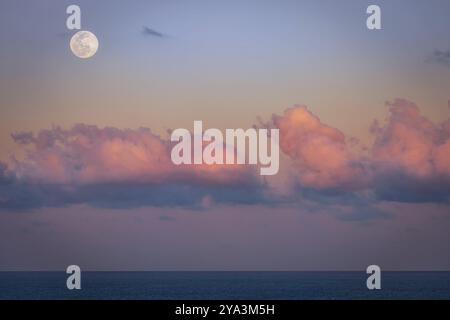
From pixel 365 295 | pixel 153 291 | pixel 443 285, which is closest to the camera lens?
pixel 365 295

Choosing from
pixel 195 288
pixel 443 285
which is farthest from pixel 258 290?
pixel 443 285

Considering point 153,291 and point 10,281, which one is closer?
point 153,291

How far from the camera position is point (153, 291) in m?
134
